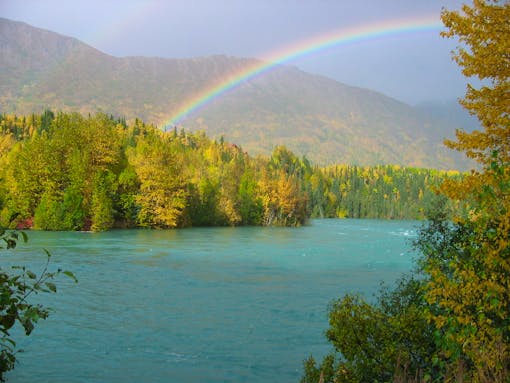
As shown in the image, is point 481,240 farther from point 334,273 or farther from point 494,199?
point 334,273

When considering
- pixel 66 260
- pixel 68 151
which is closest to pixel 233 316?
pixel 66 260

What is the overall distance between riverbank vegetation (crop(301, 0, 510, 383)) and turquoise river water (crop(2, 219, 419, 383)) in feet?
12.8

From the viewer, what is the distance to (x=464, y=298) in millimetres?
6598

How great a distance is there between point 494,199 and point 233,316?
14.4m

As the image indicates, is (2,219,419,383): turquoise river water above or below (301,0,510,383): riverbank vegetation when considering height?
below

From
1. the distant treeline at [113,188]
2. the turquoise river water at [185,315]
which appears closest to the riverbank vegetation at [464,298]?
the turquoise river water at [185,315]

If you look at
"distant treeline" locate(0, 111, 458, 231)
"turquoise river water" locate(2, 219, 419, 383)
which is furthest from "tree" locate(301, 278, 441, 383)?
"distant treeline" locate(0, 111, 458, 231)

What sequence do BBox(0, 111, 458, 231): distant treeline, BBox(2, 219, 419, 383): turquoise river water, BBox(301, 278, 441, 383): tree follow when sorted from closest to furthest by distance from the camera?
BBox(301, 278, 441, 383): tree
BBox(2, 219, 419, 383): turquoise river water
BBox(0, 111, 458, 231): distant treeline

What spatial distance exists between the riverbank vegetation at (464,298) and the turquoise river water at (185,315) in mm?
3901

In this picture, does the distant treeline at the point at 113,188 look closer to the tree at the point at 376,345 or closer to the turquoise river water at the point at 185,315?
the turquoise river water at the point at 185,315

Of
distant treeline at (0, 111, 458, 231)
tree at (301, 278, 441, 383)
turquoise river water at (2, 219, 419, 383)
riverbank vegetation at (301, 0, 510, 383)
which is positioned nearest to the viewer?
riverbank vegetation at (301, 0, 510, 383)

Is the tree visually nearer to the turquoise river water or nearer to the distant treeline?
the turquoise river water

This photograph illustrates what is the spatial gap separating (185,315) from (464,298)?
48.4 ft

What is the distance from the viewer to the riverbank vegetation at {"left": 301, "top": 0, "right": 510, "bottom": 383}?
6.41 metres
